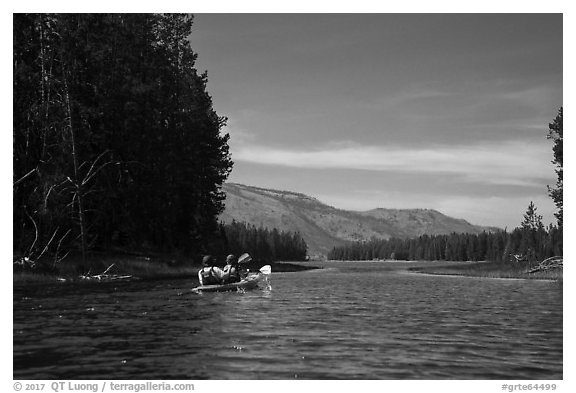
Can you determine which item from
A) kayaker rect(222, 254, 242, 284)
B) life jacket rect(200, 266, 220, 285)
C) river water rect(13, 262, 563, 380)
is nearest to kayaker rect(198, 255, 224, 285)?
life jacket rect(200, 266, 220, 285)

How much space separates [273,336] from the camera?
68.7 feet

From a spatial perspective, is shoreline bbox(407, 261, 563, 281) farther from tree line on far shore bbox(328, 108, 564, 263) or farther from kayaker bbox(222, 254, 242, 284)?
kayaker bbox(222, 254, 242, 284)

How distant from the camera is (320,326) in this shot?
2350 centimetres

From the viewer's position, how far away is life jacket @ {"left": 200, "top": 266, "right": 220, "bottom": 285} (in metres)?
36.8

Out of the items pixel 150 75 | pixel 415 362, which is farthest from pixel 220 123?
pixel 415 362

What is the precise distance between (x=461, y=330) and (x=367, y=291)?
1863 cm

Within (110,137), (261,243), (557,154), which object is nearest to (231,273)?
(110,137)

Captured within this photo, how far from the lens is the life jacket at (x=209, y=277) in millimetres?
36844

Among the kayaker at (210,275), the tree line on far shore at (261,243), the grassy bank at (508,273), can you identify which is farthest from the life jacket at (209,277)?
the grassy bank at (508,273)

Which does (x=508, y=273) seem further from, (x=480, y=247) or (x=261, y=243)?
(x=480, y=247)

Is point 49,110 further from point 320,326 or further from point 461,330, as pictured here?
point 461,330

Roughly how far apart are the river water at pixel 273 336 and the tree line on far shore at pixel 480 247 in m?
14.0

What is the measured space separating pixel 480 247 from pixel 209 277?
82.2 meters
